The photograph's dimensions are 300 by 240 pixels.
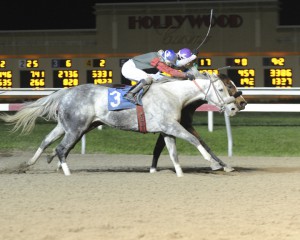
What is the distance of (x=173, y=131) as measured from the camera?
800cm

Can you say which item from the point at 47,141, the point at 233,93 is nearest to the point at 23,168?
the point at 47,141

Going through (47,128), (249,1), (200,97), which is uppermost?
(249,1)

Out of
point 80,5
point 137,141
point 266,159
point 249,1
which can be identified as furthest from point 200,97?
point 80,5

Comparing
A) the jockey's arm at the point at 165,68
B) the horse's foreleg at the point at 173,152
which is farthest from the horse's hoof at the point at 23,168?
the jockey's arm at the point at 165,68

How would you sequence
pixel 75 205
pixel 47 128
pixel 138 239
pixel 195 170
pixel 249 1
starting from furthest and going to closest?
pixel 249 1 → pixel 47 128 → pixel 195 170 → pixel 75 205 → pixel 138 239

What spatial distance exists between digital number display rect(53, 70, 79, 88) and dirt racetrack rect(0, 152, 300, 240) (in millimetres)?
12803

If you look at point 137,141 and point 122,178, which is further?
point 137,141

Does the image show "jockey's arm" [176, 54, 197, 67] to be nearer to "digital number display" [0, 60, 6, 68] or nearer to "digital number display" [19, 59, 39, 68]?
"digital number display" [19, 59, 39, 68]

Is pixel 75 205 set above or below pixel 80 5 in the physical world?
below

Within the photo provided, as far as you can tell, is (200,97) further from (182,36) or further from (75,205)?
(182,36)

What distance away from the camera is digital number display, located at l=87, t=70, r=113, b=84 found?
2169 cm

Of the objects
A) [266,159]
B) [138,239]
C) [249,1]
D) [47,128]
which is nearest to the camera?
[138,239]

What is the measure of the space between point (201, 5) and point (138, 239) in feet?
67.1

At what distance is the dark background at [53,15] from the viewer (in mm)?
35491
